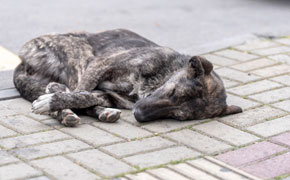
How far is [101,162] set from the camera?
16.2ft

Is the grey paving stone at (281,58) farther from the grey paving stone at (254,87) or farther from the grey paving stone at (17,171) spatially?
the grey paving stone at (17,171)

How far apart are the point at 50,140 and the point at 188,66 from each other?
1.46 meters

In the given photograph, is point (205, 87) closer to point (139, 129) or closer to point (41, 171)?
point (139, 129)

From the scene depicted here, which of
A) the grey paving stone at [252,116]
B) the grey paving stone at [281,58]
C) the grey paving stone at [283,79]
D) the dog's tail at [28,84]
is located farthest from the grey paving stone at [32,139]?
the grey paving stone at [281,58]

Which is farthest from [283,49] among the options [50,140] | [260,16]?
[50,140]

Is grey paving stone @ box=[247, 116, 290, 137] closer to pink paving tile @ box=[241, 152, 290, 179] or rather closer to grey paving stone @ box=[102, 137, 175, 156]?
pink paving tile @ box=[241, 152, 290, 179]

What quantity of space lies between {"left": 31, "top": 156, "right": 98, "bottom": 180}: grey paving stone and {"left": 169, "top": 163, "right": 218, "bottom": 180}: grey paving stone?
0.66 meters

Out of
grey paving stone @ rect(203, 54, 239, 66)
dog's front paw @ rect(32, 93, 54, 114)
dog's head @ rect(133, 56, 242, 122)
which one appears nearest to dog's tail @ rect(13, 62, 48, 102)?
dog's front paw @ rect(32, 93, 54, 114)

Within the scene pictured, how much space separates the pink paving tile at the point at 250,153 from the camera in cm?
510

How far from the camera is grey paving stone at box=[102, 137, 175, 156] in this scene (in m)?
5.18

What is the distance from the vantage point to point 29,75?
6633 mm

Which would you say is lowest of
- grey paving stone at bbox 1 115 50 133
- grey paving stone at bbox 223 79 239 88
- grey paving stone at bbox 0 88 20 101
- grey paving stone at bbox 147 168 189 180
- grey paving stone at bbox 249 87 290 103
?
grey paving stone at bbox 0 88 20 101

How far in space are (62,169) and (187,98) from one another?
154cm

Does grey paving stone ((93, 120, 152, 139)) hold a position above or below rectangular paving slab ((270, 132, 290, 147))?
below
